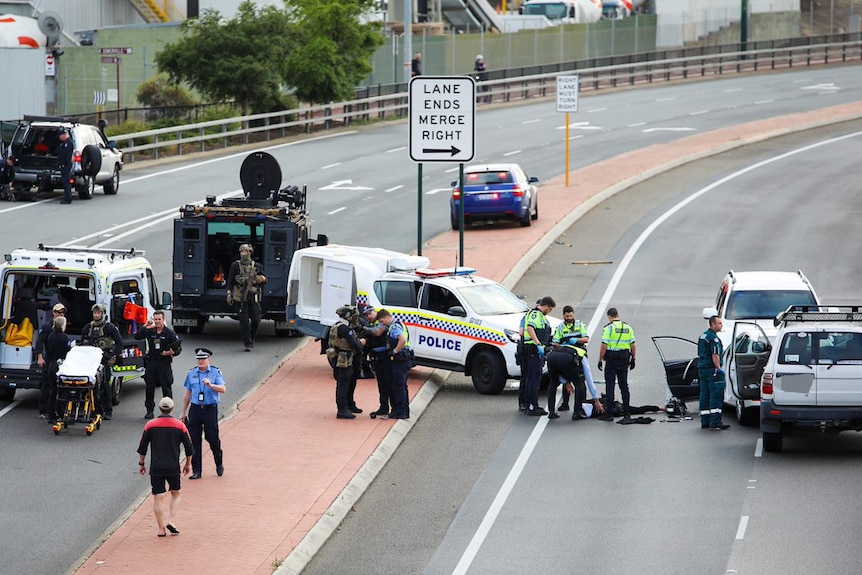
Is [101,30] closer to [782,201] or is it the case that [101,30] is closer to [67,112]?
[67,112]

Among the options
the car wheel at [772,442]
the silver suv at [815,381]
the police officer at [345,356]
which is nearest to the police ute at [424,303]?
the police officer at [345,356]

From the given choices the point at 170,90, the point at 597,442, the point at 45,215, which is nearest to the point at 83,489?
the point at 597,442

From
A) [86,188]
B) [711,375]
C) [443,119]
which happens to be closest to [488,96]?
[86,188]

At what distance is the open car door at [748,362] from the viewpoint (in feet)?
62.1

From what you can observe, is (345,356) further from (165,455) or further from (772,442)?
(772,442)

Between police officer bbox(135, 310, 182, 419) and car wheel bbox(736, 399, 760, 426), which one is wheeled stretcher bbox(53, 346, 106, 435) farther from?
car wheel bbox(736, 399, 760, 426)

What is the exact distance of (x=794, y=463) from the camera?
1731 cm

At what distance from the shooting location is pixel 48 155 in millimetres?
37781

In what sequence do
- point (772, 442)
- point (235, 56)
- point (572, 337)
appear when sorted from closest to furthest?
1. point (772, 442)
2. point (572, 337)
3. point (235, 56)

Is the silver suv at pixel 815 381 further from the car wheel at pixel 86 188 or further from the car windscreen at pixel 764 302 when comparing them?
the car wheel at pixel 86 188

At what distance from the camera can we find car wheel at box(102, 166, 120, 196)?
130 feet

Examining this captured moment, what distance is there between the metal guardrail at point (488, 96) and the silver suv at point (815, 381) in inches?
1171

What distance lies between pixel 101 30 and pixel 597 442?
49627 mm

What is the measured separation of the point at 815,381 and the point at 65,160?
24.3m
